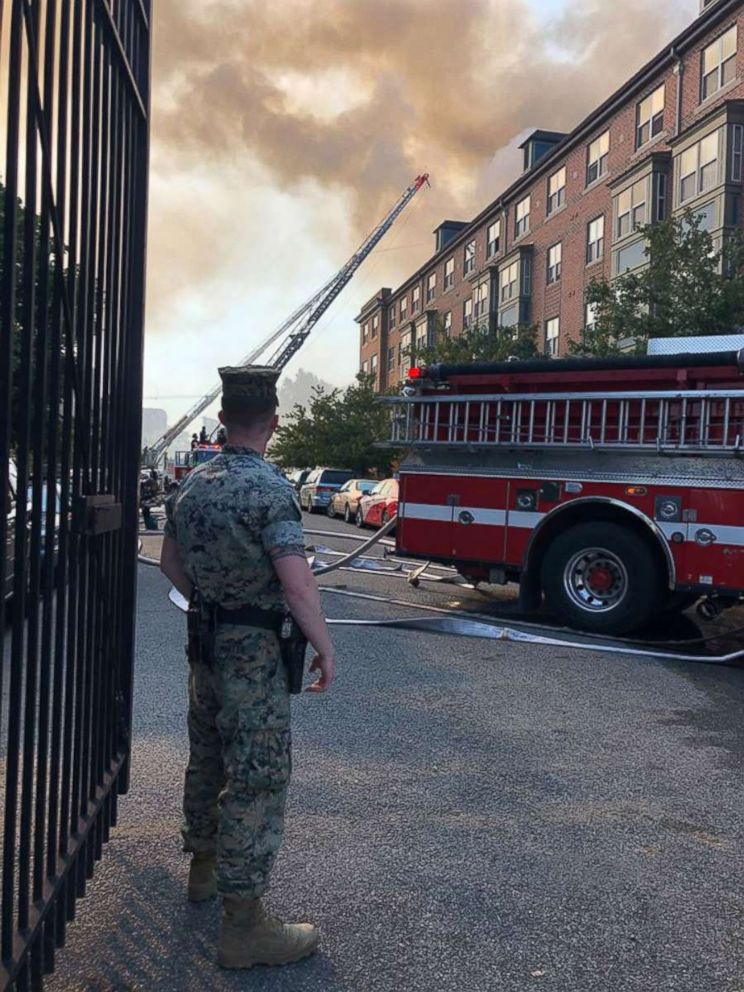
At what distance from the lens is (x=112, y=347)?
3178mm

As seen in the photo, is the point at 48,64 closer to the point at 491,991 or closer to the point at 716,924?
the point at 491,991

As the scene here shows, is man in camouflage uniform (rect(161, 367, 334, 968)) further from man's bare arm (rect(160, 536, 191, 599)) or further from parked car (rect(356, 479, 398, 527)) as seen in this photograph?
parked car (rect(356, 479, 398, 527))

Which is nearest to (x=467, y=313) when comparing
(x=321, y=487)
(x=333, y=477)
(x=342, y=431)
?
(x=342, y=431)

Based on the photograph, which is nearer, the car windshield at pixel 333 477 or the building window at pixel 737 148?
the building window at pixel 737 148

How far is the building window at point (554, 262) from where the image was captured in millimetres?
32625

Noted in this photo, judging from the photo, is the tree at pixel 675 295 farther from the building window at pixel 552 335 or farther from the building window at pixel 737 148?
the building window at pixel 552 335

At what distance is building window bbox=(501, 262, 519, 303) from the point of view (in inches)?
1402

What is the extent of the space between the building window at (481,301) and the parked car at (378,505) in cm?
1934

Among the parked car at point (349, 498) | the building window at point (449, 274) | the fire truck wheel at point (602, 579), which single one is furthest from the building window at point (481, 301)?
the fire truck wheel at point (602, 579)

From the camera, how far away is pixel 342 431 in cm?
4081

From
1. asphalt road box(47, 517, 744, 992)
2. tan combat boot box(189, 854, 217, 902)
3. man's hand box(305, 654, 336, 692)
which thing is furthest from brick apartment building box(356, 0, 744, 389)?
tan combat boot box(189, 854, 217, 902)

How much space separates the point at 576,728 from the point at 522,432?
3.87 metres

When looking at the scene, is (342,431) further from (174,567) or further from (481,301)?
(174,567)

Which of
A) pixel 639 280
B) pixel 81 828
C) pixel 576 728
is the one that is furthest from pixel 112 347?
pixel 639 280
